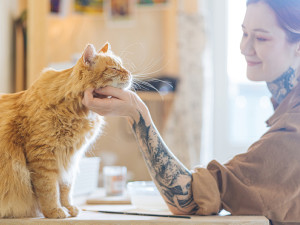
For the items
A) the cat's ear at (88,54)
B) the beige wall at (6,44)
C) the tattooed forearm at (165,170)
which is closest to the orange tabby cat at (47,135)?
the cat's ear at (88,54)

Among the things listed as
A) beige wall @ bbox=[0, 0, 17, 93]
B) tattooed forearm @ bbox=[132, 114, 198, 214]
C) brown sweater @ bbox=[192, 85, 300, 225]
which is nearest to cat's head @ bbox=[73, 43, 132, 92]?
tattooed forearm @ bbox=[132, 114, 198, 214]

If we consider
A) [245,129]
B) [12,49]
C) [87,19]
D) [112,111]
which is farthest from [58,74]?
[245,129]

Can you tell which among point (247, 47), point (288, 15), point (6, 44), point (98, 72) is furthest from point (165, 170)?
point (6, 44)

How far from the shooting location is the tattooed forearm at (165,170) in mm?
973

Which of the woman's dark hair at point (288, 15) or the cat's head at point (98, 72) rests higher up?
the woman's dark hair at point (288, 15)

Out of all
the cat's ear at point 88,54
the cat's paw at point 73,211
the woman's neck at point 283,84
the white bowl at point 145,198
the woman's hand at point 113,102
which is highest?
the cat's ear at point 88,54

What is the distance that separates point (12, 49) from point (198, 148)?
1622 mm

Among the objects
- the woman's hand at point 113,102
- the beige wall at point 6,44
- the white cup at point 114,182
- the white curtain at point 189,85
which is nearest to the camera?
the woman's hand at point 113,102

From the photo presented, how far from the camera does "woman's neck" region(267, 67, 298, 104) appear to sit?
3.52 feet

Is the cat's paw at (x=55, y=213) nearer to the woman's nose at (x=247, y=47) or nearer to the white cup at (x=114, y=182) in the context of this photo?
the white cup at (x=114, y=182)

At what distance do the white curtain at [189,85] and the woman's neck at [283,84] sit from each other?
1.82 metres

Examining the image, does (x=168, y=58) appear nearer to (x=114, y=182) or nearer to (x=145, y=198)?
(x=114, y=182)

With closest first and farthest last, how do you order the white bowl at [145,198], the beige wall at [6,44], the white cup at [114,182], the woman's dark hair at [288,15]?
1. the woman's dark hair at [288,15]
2. the white bowl at [145,198]
3. the white cup at [114,182]
4. the beige wall at [6,44]

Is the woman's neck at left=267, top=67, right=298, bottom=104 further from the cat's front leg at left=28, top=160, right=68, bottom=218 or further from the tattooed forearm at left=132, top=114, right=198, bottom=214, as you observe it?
the cat's front leg at left=28, top=160, right=68, bottom=218
